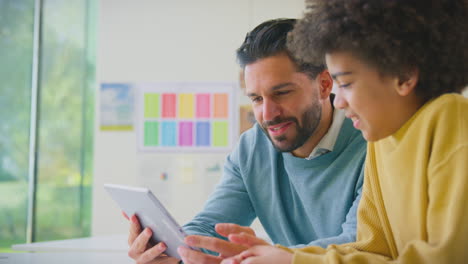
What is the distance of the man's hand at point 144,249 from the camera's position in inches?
43.7

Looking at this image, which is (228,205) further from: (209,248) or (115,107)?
(115,107)

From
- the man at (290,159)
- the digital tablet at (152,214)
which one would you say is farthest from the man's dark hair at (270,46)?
the digital tablet at (152,214)

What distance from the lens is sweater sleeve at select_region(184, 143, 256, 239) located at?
138cm

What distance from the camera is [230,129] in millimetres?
2961

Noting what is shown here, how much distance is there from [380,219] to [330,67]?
336mm

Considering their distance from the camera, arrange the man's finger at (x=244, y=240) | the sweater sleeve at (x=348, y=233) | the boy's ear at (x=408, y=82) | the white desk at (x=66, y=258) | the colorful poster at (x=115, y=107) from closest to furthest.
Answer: the boy's ear at (x=408, y=82)
the man's finger at (x=244, y=240)
the sweater sleeve at (x=348, y=233)
the white desk at (x=66, y=258)
the colorful poster at (x=115, y=107)

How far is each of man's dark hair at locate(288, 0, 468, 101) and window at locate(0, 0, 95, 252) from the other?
8.96ft

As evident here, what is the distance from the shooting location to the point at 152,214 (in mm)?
1051

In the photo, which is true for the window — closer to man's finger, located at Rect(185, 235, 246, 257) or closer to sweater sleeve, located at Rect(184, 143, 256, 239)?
sweater sleeve, located at Rect(184, 143, 256, 239)

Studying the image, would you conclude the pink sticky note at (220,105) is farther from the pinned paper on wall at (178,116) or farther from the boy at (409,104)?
the boy at (409,104)

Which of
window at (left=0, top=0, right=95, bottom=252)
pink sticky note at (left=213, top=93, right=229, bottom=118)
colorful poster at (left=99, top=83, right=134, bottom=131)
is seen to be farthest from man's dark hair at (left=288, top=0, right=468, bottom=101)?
window at (left=0, top=0, right=95, bottom=252)

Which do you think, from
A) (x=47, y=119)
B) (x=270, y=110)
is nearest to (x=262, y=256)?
(x=270, y=110)

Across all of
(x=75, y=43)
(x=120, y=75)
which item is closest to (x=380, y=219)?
(x=120, y=75)

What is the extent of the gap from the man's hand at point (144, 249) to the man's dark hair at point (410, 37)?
63 centimetres
